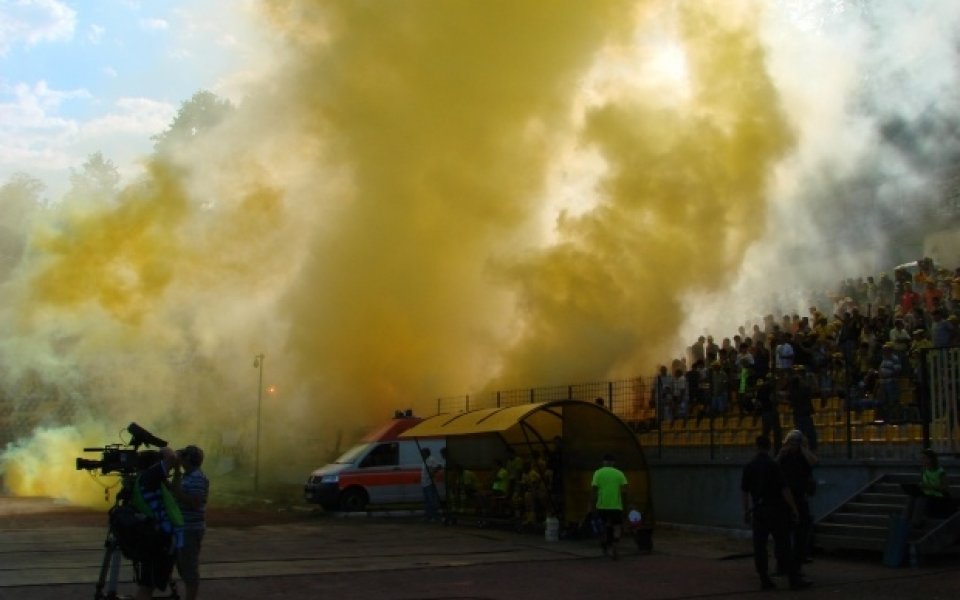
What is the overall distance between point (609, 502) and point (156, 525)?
768 centimetres

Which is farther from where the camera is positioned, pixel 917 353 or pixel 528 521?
pixel 528 521

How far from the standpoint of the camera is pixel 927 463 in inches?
503

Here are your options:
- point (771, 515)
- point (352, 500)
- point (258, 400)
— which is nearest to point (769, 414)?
point (771, 515)

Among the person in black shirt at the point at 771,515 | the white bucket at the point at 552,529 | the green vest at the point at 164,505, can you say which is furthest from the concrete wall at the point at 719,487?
the green vest at the point at 164,505

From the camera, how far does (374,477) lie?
966 inches

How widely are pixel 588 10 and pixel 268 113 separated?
10.5 metres

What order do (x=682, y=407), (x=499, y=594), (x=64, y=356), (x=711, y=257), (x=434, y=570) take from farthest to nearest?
(x=64, y=356), (x=711, y=257), (x=682, y=407), (x=434, y=570), (x=499, y=594)

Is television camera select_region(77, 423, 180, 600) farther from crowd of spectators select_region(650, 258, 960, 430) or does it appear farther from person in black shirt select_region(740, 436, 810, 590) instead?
crowd of spectators select_region(650, 258, 960, 430)

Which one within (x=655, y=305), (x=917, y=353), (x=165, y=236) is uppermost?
(x=165, y=236)

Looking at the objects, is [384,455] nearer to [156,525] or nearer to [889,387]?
[889,387]

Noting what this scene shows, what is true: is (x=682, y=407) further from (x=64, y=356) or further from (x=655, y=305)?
(x=64, y=356)

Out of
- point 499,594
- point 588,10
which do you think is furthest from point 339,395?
point 499,594

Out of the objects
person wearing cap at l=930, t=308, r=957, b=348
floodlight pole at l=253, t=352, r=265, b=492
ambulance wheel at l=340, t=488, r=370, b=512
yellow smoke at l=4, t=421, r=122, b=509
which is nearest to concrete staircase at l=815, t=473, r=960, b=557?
person wearing cap at l=930, t=308, r=957, b=348

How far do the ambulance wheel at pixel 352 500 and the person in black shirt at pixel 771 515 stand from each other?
564 inches
